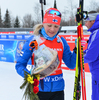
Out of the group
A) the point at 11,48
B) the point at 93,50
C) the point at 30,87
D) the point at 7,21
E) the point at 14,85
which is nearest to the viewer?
the point at 30,87

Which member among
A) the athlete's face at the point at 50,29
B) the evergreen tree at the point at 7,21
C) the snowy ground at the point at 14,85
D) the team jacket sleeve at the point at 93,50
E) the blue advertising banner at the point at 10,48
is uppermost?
the evergreen tree at the point at 7,21

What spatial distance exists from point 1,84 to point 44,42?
10.8ft

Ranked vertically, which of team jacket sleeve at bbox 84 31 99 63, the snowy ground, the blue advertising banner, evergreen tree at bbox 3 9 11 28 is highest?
evergreen tree at bbox 3 9 11 28

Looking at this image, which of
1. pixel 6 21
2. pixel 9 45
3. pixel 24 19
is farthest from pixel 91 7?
pixel 9 45

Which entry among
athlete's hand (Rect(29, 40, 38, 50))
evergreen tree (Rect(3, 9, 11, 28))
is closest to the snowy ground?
athlete's hand (Rect(29, 40, 38, 50))

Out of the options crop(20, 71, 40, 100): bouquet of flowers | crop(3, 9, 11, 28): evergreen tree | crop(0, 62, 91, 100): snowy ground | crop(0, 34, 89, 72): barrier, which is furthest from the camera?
crop(3, 9, 11, 28): evergreen tree

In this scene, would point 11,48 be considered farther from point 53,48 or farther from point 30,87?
point 30,87

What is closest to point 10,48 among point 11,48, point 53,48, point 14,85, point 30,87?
point 11,48

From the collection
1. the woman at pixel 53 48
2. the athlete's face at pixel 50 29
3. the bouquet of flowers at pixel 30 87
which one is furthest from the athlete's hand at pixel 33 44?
the bouquet of flowers at pixel 30 87

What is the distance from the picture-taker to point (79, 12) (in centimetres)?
155

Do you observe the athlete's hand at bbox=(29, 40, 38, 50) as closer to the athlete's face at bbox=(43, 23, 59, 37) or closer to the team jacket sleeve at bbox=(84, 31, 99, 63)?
the athlete's face at bbox=(43, 23, 59, 37)

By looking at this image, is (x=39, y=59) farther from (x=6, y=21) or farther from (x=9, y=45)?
(x=6, y=21)

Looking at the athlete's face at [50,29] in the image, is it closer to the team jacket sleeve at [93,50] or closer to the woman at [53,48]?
the woman at [53,48]

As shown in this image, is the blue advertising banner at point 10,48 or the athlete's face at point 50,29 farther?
the blue advertising banner at point 10,48
